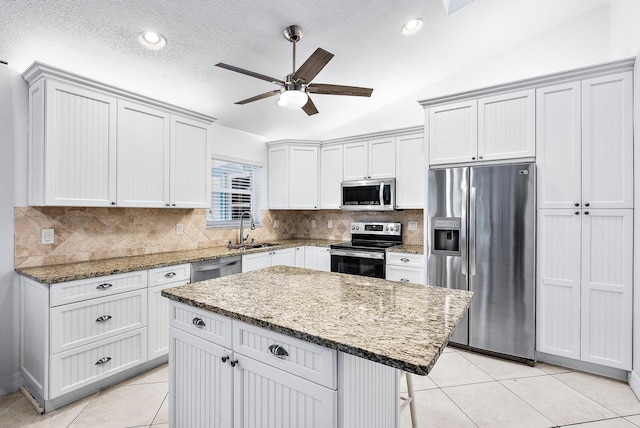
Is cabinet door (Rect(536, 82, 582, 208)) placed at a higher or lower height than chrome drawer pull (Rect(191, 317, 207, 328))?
higher

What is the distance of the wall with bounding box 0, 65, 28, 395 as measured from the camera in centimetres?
231

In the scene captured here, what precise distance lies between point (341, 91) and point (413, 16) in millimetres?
1194

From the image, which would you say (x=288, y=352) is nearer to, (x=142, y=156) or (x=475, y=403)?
(x=475, y=403)

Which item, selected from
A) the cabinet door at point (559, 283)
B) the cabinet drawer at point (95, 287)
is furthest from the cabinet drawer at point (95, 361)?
the cabinet door at point (559, 283)

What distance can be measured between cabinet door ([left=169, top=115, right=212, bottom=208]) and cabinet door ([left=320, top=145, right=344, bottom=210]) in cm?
168

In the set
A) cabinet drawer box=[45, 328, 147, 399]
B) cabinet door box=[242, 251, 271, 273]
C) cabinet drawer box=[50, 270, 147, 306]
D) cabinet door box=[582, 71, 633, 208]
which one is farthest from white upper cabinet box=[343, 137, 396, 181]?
cabinet drawer box=[45, 328, 147, 399]

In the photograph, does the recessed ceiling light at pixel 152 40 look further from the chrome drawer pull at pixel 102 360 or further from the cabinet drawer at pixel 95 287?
the chrome drawer pull at pixel 102 360

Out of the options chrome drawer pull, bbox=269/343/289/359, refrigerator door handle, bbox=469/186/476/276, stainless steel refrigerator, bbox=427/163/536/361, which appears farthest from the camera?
refrigerator door handle, bbox=469/186/476/276

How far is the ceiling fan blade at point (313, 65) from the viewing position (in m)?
1.77

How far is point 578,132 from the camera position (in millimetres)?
2525

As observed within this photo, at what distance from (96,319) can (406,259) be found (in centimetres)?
287

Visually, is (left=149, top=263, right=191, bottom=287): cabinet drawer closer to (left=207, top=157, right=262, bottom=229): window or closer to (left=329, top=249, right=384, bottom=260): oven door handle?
(left=207, top=157, right=262, bottom=229): window

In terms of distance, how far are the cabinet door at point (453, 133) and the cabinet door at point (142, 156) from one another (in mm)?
2634

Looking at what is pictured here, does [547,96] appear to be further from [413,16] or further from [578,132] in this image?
[413,16]
